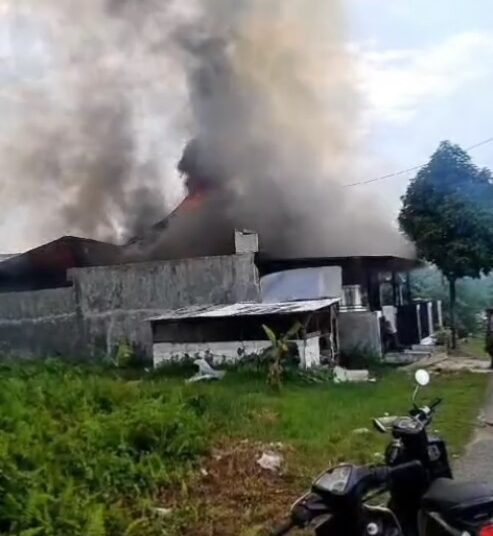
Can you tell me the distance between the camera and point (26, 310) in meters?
22.0

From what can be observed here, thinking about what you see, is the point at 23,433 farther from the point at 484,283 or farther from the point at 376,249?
the point at 484,283

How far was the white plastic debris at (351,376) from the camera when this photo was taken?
15.4 meters

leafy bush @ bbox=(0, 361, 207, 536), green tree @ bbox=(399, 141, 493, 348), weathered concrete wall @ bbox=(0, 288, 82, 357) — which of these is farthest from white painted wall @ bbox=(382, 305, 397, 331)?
leafy bush @ bbox=(0, 361, 207, 536)

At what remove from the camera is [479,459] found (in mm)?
7719

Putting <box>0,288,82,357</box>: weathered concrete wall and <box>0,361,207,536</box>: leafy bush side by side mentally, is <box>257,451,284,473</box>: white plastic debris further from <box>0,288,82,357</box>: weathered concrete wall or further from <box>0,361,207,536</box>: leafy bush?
<box>0,288,82,357</box>: weathered concrete wall

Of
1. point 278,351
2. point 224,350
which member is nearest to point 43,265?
point 224,350

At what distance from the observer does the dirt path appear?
278 inches

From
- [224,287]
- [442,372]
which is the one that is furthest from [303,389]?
[224,287]

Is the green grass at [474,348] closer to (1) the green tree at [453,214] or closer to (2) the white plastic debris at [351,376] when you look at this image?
(1) the green tree at [453,214]

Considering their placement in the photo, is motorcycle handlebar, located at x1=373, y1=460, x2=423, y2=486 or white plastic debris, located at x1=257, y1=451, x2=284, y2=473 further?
white plastic debris, located at x1=257, y1=451, x2=284, y2=473

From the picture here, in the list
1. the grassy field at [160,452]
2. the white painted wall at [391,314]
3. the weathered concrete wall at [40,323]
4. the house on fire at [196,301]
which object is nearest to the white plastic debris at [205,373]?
the house on fire at [196,301]

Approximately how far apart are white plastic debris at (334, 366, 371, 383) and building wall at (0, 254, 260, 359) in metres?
3.37

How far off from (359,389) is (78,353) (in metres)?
10.2

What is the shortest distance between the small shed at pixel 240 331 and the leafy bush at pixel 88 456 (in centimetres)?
643
